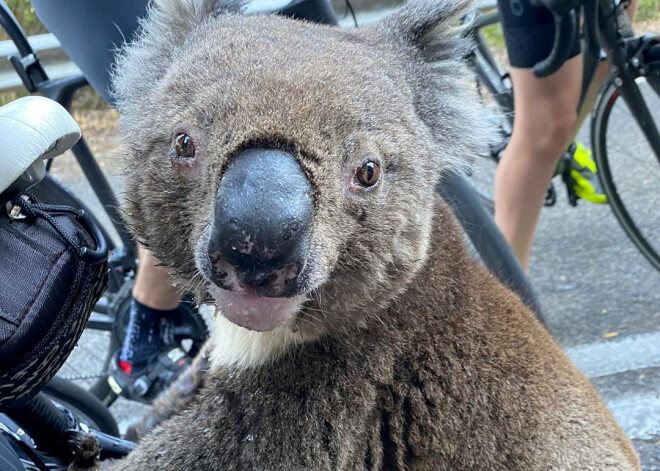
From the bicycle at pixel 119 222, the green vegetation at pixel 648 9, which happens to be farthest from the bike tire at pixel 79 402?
the green vegetation at pixel 648 9

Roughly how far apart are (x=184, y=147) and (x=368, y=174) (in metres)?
0.31

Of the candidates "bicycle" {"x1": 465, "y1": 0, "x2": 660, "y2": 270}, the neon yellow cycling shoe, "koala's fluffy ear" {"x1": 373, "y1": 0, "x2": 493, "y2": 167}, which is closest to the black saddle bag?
"koala's fluffy ear" {"x1": 373, "y1": 0, "x2": 493, "y2": 167}

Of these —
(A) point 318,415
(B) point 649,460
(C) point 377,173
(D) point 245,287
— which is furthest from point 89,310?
(B) point 649,460

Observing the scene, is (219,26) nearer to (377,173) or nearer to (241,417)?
(377,173)

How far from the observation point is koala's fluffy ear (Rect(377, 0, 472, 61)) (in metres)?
1.56

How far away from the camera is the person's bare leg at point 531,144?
2.84m

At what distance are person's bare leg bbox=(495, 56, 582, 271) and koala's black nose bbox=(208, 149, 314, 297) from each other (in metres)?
1.91

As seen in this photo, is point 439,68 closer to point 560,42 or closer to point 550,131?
point 560,42

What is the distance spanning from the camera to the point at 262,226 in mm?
1079

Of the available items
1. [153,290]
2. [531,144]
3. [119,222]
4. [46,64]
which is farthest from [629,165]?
[46,64]

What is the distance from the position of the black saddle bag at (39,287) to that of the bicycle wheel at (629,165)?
93.4 inches

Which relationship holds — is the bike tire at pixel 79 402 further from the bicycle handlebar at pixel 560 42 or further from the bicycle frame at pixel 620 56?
the bicycle frame at pixel 620 56

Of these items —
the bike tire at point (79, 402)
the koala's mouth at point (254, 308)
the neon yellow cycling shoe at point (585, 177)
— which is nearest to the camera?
the koala's mouth at point (254, 308)

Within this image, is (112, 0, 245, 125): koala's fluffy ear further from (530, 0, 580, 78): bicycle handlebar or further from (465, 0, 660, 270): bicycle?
(530, 0, 580, 78): bicycle handlebar
